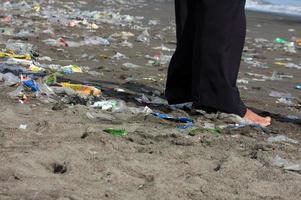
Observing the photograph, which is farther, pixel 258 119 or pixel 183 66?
pixel 183 66

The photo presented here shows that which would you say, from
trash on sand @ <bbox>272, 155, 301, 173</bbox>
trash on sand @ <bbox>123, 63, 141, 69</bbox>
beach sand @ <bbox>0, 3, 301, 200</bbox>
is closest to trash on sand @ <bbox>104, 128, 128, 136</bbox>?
beach sand @ <bbox>0, 3, 301, 200</bbox>

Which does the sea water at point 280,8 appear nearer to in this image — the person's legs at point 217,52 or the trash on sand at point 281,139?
the person's legs at point 217,52

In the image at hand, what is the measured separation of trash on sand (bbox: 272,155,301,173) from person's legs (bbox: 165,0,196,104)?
41.4 inches

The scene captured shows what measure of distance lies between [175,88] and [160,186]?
1.56 metres

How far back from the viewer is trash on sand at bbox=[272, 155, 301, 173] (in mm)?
2539

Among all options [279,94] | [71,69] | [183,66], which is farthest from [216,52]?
[71,69]

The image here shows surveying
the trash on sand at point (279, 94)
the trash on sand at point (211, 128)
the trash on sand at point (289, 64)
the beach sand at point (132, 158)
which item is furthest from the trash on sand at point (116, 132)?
the trash on sand at point (289, 64)

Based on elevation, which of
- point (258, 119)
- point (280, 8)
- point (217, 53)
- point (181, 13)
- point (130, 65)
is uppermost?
point (181, 13)

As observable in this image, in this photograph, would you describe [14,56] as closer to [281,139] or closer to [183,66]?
[183,66]

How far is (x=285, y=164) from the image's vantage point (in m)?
2.59

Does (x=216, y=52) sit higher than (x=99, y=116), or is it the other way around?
(x=216, y=52)

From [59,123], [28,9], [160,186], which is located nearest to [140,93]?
[59,123]

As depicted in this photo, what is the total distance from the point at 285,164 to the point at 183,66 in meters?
1.24

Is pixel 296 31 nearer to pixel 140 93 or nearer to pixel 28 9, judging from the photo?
pixel 28 9
